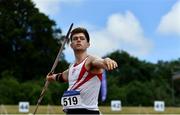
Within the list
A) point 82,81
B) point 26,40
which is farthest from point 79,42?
point 26,40

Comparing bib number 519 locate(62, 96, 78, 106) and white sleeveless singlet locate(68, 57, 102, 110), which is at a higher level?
white sleeveless singlet locate(68, 57, 102, 110)

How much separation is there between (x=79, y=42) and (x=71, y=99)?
56 centimetres

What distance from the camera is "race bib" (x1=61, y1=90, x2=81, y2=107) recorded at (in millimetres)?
6160

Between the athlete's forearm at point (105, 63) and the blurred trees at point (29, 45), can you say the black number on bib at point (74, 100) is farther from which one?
the blurred trees at point (29, 45)

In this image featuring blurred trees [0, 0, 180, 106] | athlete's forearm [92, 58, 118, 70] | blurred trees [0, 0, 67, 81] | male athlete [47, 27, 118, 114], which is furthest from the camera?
blurred trees [0, 0, 67, 81]

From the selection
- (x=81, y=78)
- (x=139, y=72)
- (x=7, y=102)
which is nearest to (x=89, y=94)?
(x=81, y=78)

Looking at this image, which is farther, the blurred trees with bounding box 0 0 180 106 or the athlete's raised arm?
the blurred trees with bounding box 0 0 180 106

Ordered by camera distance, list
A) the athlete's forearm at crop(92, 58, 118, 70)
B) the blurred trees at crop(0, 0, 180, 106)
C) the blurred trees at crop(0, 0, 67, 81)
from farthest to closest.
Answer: the blurred trees at crop(0, 0, 67, 81) → the blurred trees at crop(0, 0, 180, 106) → the athlete's forearm at crop(92, 58, 118, 70)

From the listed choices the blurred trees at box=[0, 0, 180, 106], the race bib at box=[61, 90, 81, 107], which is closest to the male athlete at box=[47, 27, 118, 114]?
the race bib at box=[61, 90, 81, 107]

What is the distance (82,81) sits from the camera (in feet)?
20.3

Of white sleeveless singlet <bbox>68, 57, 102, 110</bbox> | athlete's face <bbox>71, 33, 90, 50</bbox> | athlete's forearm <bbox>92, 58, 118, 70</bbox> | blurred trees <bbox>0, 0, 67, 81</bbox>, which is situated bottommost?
white sleeveless singlet <bbox>68, 57, 102, 110</bbox>

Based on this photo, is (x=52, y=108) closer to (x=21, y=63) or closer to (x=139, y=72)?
(x=21, y=63)

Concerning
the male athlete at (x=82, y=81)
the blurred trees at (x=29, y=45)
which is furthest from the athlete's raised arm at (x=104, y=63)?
the blurred trees at (x=29, y=45)

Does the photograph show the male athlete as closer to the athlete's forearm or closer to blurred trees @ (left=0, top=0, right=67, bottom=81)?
the athlete's forearm
